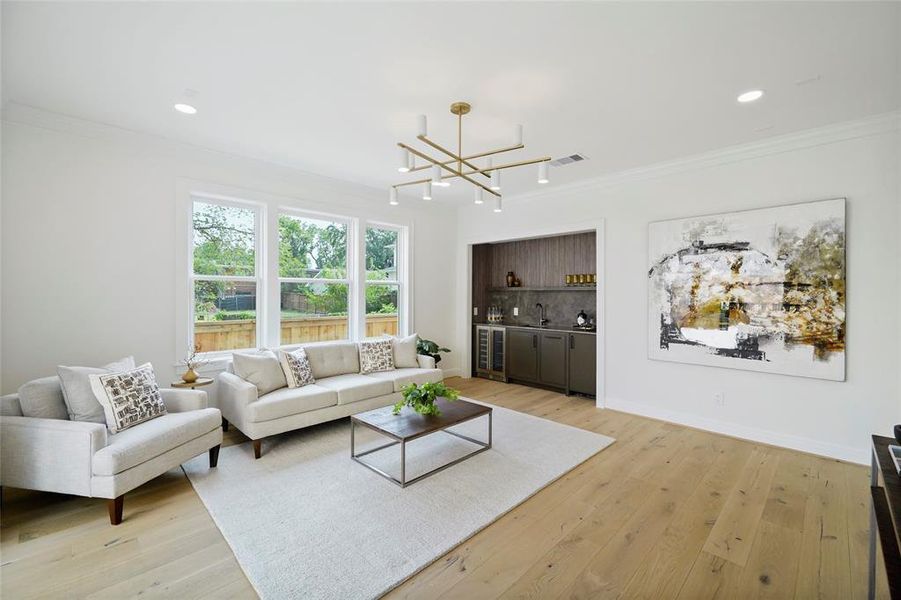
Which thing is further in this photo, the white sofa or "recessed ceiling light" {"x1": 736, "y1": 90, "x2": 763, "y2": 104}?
the white sofa

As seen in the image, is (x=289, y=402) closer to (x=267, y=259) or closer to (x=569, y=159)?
(x=267, y=259)

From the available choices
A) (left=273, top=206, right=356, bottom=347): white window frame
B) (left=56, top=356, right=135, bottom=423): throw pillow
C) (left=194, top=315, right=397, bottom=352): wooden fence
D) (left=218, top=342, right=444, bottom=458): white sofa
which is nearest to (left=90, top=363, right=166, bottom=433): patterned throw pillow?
(left=56, top=356, right=135, bottom=423): throw pillow

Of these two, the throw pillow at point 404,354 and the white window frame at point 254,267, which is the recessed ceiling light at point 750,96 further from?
the white window frame at point 254,267

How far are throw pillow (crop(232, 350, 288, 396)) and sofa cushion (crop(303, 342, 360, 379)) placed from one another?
0.52 m

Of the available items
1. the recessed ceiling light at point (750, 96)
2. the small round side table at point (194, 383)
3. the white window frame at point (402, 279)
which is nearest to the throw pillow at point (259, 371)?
the small round side table at point (194, 383)

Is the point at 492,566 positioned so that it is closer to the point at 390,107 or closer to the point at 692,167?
the point at 390,107

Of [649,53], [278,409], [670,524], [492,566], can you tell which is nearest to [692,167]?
[649,53]

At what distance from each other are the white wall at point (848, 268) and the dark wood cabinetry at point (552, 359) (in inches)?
28.0

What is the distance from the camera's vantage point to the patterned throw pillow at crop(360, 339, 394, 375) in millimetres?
4652

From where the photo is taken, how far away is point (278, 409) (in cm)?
346

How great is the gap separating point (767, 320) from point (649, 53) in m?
2.72

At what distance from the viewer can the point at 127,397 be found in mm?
2803

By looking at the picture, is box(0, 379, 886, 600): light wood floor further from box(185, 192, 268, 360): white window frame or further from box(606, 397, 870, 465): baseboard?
box(185, 192, 268, 360): white window frame

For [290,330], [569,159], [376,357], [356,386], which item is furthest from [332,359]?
[569,159]
